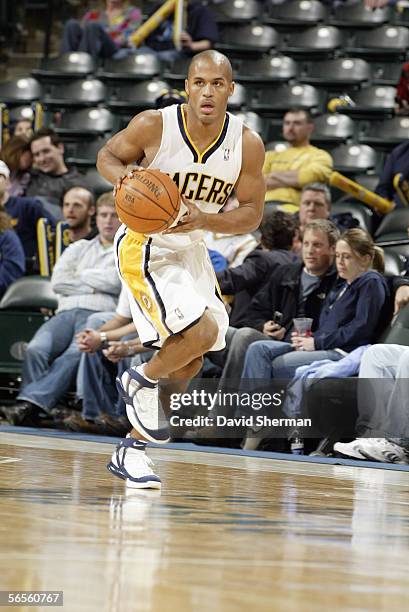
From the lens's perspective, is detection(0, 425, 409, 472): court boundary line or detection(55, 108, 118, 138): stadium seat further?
detection(55, 108, 118, 138): stadium seat

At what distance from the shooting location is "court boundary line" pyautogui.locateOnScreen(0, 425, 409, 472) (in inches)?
239

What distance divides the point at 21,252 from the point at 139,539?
612 centimetres

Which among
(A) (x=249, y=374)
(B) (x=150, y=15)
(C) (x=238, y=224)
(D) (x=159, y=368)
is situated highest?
(B) (x=150, y=15)

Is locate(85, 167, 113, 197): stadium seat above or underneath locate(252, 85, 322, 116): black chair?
underneath

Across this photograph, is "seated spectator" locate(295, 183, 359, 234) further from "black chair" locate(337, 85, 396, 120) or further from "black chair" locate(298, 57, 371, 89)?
"black chair" locate(298, 57, 371, 89)

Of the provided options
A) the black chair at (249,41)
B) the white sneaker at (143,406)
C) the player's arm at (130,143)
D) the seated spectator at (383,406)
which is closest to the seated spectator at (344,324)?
the seated spectator at (383,406)

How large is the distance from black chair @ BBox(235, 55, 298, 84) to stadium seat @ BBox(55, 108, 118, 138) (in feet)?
5.01

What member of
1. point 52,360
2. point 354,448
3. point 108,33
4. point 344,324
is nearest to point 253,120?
point 108,33

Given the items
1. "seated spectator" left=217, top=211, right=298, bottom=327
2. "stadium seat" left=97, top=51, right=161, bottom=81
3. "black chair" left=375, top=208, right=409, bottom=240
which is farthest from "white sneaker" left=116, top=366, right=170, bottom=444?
"stadium seat" left=97, top=51, right=161, bottom=81

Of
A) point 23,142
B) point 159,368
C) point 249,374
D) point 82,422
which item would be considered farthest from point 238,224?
point 23,142

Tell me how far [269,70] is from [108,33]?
2435 millimetres

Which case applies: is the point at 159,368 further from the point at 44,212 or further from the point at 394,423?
the point at 44,212

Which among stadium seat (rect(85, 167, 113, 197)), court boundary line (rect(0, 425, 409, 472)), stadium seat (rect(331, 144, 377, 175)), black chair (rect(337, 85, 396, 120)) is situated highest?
black chair (rect(337, 85, 396, 120))

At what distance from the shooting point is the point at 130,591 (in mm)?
2258
